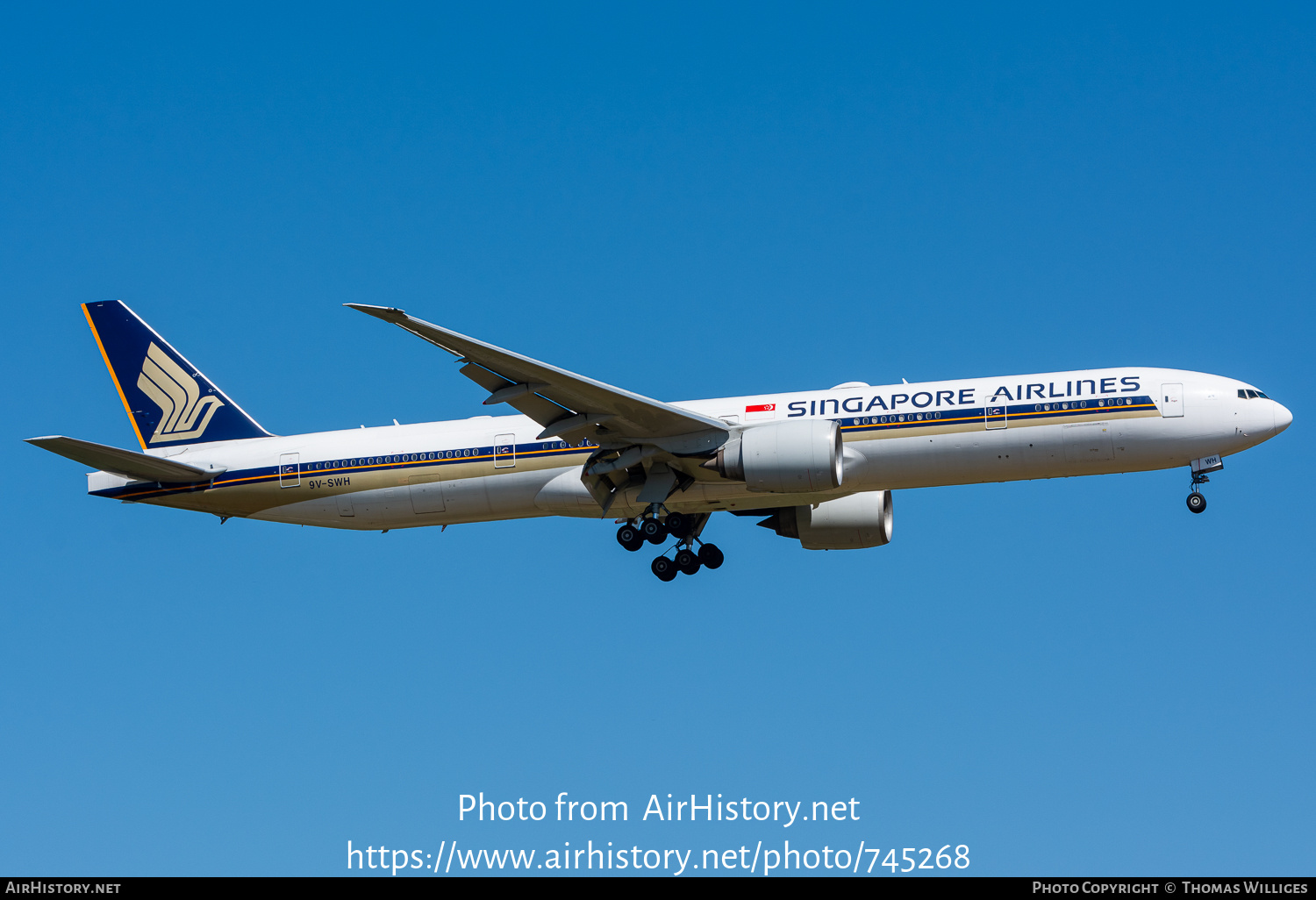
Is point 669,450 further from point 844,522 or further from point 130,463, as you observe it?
point 130,463

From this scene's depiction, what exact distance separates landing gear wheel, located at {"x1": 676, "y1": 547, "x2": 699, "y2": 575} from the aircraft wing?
146 inches

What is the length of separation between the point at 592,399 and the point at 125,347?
1576cm

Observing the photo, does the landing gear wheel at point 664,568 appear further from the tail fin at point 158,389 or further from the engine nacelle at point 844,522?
the tail fin at point 158,389

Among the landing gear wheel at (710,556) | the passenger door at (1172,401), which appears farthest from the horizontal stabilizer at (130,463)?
the passenger door at (1172,401)

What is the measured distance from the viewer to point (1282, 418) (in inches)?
1310

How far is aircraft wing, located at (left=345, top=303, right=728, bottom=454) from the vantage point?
30.8 metres

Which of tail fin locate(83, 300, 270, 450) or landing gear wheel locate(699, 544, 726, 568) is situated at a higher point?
tail fin locate(83, 300, 270, 450)

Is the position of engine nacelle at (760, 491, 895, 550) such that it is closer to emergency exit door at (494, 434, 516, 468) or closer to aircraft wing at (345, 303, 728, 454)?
aircraft wing at (345, 303, 728, 454)

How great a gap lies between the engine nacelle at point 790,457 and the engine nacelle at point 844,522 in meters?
4.54

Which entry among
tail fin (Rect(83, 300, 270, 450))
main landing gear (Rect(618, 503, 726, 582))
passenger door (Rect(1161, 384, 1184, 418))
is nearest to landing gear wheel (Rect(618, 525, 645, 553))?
main landing gear (Rect(618, 503, 726, 582))

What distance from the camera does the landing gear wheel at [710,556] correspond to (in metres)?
37.8

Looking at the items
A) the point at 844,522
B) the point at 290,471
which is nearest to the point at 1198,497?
the point at 844,522

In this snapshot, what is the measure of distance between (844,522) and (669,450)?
6.38 meters
